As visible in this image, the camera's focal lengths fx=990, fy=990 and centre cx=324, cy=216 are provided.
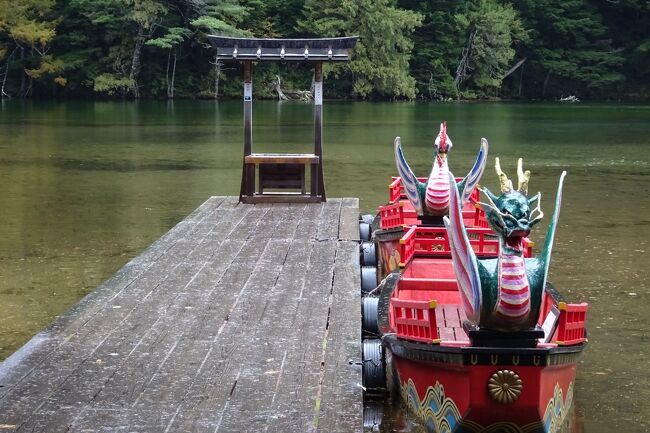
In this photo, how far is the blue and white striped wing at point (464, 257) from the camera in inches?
210

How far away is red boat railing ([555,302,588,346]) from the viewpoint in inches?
221

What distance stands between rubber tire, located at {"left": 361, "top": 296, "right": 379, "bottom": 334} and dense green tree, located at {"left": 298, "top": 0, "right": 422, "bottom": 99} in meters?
40.8

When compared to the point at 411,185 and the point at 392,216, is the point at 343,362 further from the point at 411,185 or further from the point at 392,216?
the point at 392,216

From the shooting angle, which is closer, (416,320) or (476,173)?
(416,320)

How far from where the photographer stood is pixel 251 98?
1202cm

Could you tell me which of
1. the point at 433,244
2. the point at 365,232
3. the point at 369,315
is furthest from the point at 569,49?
the point at 369,315

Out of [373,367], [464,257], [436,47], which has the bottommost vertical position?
[373,367]

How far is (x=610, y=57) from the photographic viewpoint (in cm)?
5275

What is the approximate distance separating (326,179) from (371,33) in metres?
30.4

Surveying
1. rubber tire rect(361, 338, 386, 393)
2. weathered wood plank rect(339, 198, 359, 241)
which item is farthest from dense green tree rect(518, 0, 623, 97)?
rubber tire rect(361, 338, 386, 393)

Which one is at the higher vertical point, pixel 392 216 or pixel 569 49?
pixel 569 49

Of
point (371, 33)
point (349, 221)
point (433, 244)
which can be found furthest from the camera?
point (371, 33)

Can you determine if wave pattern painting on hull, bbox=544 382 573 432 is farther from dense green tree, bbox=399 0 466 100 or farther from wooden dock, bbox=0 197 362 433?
dense green tree, bbox=399 0 466 100

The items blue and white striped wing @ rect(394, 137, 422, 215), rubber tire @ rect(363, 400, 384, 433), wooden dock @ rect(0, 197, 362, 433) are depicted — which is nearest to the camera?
wooden dock @ rect(0, 197, 362, 433)
